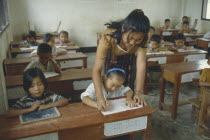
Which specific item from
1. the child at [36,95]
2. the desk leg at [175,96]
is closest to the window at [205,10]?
the desk leg at [175,96]

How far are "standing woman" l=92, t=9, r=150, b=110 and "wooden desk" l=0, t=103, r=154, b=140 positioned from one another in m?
0.11

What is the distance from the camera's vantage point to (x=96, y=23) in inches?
257

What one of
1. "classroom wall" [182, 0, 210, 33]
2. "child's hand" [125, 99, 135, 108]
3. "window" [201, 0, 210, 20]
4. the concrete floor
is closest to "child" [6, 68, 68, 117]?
"child's hand" [125, 99, 135, 108]

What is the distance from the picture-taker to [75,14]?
624 centimetres

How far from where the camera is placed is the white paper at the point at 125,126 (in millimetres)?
1319

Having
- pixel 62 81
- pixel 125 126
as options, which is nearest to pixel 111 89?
pixel 125 126

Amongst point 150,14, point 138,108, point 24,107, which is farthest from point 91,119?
point 150,14

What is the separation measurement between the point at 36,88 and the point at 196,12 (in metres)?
6.78

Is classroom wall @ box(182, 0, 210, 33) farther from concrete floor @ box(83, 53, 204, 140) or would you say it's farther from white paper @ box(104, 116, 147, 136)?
white paper @ box(104, 116, 147, 136)

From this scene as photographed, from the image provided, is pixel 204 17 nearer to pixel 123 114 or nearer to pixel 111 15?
pixel 111 15

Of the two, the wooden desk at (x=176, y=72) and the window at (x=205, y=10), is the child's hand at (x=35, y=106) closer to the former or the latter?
the wooden desk at (x=176, y=72)

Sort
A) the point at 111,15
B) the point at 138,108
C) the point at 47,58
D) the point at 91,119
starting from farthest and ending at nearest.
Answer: the point at 111,15, the point at 47,58, the point at 138,108, the point at 91,119

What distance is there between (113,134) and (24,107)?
2.16ft

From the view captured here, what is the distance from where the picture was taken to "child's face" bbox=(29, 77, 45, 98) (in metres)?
1.55
